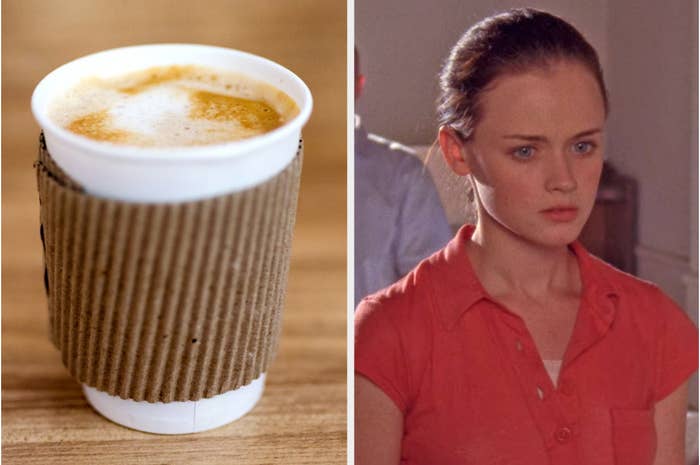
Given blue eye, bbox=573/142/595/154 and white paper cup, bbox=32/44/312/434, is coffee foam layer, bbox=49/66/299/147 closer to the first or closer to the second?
white paper cup, bbox=32/44/312/434

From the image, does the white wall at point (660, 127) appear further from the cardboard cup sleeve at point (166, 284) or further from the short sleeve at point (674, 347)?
the cardboard cup sleeve at point (166, 284)

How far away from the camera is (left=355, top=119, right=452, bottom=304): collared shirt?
0.61m

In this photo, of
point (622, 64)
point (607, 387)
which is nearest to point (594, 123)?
point (622, 64)

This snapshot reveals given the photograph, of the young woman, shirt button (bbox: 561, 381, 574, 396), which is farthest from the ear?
shirt button (bbox: 561, 381, 574, 396)

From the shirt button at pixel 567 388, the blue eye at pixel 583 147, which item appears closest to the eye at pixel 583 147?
the blue eye at pixel 583 147

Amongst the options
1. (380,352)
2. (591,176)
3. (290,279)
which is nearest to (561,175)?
(591,176)

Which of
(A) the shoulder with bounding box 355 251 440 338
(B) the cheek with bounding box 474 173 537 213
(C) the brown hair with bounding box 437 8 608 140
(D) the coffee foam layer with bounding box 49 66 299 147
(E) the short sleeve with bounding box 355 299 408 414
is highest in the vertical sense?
(C) the brown hair with bounding box 437 8 608 140

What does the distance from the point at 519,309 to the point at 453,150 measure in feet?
0.29

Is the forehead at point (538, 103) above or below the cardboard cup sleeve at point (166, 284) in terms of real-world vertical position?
above

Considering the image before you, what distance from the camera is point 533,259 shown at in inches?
23.8

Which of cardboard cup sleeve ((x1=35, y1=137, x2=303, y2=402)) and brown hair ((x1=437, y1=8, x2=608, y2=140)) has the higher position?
brown hair ((x1=437, y1=8, x2=608, y2=140))

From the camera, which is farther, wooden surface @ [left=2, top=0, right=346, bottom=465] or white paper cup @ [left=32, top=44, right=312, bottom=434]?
wooden surface @ [left=2, top=0, right=346, bottom=465]

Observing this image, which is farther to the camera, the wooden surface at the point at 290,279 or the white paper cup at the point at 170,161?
the wooden surface at the point at 290,279

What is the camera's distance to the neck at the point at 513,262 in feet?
1.98
